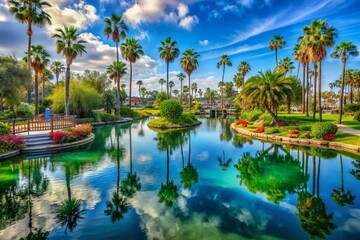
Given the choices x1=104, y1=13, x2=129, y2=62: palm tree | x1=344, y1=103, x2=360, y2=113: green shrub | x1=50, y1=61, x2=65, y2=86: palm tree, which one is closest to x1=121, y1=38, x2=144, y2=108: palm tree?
x1=104, y1=13, x2=129, y2=62: palm tree

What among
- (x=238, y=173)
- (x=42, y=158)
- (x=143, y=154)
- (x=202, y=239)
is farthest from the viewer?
(x=143, y=154)

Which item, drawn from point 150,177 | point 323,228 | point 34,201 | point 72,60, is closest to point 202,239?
point 323,228

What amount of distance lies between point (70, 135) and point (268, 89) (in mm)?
22435

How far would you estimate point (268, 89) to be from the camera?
89.1 ft

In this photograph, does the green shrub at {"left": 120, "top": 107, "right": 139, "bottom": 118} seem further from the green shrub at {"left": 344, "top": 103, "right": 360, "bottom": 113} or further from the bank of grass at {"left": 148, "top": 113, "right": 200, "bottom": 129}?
the green shrub at {"left": 344, "top": 103, "right": 360, "bottom": 113}

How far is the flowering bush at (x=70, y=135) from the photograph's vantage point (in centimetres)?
1797

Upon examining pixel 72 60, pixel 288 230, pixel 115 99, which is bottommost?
pixel 288 230

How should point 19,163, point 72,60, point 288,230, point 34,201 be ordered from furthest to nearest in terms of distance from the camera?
point 72,60, point 19,163, point 34,201, point 288,230

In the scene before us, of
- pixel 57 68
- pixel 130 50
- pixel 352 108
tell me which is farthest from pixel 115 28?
pixel 352 108

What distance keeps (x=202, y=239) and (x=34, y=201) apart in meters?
6.66

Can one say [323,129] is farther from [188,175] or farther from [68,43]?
[68,43]

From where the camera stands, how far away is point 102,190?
31.8 ft

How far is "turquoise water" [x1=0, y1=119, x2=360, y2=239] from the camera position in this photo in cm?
664

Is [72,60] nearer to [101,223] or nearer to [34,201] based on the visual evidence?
[34,201]
